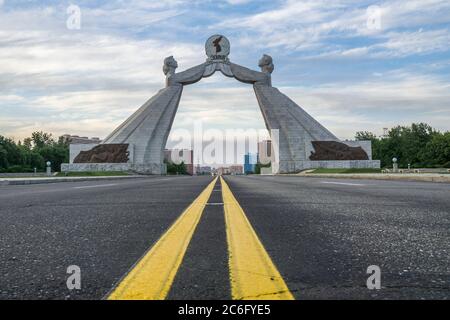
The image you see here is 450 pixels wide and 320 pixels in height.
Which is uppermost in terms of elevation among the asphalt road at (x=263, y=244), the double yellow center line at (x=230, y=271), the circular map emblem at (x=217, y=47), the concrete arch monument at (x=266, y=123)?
the circular map emblem at (x=217, y=47)

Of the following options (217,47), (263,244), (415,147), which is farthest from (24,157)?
(263,244)

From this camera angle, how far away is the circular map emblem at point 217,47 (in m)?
79.0

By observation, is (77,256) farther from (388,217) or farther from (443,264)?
(388,217)

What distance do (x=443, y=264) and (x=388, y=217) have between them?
2576mm

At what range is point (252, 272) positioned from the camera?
7.66 ft

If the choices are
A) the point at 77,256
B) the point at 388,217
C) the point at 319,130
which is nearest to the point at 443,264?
the point at 77,256

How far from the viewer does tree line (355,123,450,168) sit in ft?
258

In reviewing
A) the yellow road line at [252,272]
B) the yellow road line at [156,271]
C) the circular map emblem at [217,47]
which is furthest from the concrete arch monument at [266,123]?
the yellow road line at [156,271]

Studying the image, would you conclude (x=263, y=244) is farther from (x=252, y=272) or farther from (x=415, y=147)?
(x=415, y=147)

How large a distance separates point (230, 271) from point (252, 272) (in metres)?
0.14

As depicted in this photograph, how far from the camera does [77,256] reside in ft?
Answer: 9.77

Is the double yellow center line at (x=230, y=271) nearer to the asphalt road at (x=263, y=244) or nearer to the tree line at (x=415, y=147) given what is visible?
the asphalt road at (x=263, y=244)

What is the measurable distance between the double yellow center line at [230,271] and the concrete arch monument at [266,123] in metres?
61.9

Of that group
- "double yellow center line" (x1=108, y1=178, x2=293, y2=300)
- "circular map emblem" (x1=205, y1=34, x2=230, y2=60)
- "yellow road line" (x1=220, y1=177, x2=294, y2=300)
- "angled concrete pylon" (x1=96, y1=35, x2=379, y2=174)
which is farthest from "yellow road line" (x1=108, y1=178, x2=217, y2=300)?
"circular map emblem" (x1=205, y1=34, x2=230, y2=60)
